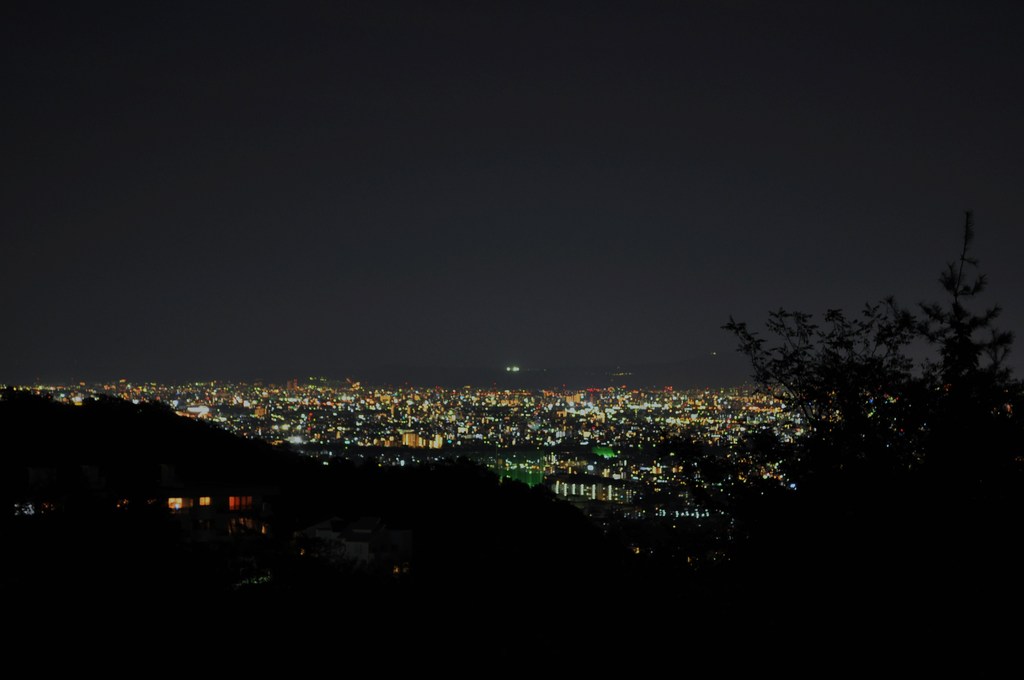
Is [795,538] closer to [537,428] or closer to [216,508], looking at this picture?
[216,508]

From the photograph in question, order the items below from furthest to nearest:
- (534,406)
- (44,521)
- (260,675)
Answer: (534,406) → (44,521) → (260,675)

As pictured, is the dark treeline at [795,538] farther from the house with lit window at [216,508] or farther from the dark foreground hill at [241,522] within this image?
the house with lit window at [216,508]

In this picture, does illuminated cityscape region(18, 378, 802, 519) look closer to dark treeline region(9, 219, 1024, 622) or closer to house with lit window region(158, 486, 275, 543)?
dark treeline region(9, 219, 1024, 622)

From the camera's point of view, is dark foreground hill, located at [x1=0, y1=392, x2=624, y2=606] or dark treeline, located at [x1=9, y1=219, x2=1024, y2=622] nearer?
dark treeline, located at [x1=9, y1=219, x2=1024, y2=622]

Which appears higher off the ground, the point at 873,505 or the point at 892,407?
the point at 892,407

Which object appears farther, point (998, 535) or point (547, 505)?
point (547, 505)

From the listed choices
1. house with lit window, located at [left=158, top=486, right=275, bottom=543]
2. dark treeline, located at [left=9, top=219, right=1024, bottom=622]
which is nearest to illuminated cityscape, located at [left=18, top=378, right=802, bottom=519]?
dark treeline, located at [left=9, top=219, right=1024, bottom=622]

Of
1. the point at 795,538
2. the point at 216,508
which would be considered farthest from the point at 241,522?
the point at 795,538

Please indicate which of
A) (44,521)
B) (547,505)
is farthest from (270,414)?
(44,521)

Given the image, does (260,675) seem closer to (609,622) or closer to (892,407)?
(609,622)

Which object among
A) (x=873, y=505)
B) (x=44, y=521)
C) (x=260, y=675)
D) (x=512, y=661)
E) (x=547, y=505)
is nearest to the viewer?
(x=512, y=661)

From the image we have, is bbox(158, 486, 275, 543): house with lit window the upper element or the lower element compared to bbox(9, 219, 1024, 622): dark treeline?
lower
